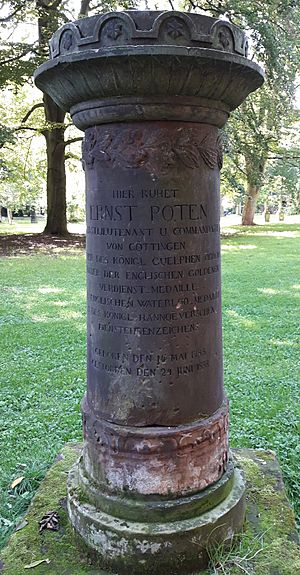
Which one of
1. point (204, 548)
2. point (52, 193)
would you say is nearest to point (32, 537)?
point (204, 548)

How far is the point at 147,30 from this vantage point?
7.06 feet

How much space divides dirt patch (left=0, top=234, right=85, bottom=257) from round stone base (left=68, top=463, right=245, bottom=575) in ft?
47.9

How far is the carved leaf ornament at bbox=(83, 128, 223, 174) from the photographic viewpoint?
239 cm

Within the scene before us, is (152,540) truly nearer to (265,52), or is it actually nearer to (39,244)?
(265,52)

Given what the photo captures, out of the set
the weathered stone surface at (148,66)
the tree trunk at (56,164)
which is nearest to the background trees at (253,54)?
the tree trunk at (56,164)

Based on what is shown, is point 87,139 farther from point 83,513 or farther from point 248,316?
point 248,316

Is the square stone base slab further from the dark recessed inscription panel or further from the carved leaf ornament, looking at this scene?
the carved leaf ornament

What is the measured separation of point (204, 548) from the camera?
253 centimetres

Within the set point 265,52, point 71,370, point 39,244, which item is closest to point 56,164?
point 39,244

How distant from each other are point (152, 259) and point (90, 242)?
1.34ft

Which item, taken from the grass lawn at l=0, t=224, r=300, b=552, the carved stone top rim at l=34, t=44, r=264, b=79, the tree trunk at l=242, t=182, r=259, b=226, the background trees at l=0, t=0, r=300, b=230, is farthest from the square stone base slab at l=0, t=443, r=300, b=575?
the tree trunk at l=242, t=182, r=259, b=226

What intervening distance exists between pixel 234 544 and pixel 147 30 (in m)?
2.44

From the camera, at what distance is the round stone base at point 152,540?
2451mm

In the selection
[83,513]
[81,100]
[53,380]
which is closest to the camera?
[81,100]
